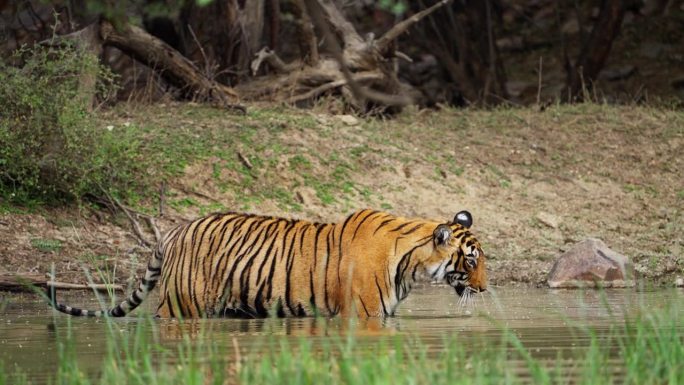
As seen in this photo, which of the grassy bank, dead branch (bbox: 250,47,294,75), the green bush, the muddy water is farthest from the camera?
dead branch (bbox: 250,47,294,75)

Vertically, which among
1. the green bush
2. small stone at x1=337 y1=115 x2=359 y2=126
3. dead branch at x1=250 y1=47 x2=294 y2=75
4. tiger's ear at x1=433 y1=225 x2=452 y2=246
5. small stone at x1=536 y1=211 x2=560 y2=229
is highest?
dead branch at x1=250 y1=47 x2=294 y2=75

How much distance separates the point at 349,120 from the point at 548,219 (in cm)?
291

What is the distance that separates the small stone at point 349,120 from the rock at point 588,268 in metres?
4.32

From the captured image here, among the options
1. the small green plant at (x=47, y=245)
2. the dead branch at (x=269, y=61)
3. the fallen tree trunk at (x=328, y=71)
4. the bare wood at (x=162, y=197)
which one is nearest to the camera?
the small green plant at (x=47, y=245)

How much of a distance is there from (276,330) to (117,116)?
24.6 feet

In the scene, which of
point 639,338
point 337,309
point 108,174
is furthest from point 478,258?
point 108,174

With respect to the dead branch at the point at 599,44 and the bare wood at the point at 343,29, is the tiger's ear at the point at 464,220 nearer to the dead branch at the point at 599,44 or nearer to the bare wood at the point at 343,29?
the bare wood at the point at 343,29

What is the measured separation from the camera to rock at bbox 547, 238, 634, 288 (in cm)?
1131

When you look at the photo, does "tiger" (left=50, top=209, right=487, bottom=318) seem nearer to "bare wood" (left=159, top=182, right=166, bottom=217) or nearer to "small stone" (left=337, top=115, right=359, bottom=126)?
"bare wood" (left=159, top=182, right=166, bottom=217)

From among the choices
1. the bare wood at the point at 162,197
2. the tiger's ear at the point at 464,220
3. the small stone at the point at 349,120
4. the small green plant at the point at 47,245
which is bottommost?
the tiger's ear at the point at 464,220

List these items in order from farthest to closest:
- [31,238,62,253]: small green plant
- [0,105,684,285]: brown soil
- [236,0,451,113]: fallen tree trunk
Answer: [236,0,451,113]: fallen tree trunk < [0,105,684,285]: brown soil < [31,238,62,253]: small green plant

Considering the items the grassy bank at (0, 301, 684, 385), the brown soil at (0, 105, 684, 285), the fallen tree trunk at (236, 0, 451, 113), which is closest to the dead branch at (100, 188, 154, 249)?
the brown soil at (0, 105, 684, 285)

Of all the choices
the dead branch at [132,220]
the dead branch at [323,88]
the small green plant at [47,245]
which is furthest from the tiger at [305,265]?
the dead branch at [323,88]

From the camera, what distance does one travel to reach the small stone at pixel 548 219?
44.4 feet
